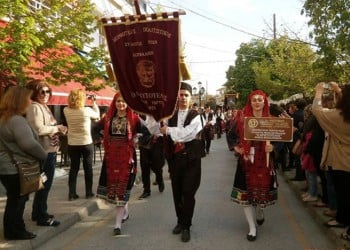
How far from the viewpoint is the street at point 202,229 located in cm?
527

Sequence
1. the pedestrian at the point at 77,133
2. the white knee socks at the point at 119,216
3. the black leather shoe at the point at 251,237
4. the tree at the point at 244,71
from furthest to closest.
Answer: the tree at the point at 244,71, the pedestrian at the point at 77,133, the white knee socks at the point at 119,216, the black leather shoe at the point at 251,237

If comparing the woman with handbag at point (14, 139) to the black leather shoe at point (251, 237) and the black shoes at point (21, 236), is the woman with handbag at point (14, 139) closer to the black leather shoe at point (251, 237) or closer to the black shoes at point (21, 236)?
the black shoes at point (21, 236)

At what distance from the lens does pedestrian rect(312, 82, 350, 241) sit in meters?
4.80

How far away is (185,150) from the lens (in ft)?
17.9

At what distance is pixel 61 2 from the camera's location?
10602 mm

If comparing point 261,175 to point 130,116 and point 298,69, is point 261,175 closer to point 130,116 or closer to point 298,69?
point 130,116

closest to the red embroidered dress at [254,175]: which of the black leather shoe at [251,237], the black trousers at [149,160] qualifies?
the black leather shoe at [251,237]

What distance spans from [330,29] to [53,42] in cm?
602

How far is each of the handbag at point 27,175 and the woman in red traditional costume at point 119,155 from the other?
1122 millimetres

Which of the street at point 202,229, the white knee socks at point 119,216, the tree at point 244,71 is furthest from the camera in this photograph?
the tree at point 244,71

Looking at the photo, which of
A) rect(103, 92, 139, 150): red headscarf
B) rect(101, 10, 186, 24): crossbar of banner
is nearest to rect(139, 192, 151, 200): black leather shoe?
rect(103, 92, 139, 150): red headscarf

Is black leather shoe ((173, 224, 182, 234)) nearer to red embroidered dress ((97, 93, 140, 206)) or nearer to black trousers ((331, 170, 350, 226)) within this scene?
red embroidered dress ((97, 93, 140, 206))

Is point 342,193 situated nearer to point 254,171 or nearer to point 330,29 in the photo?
point 254,171

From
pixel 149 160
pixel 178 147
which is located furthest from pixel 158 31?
pixel 149 160
